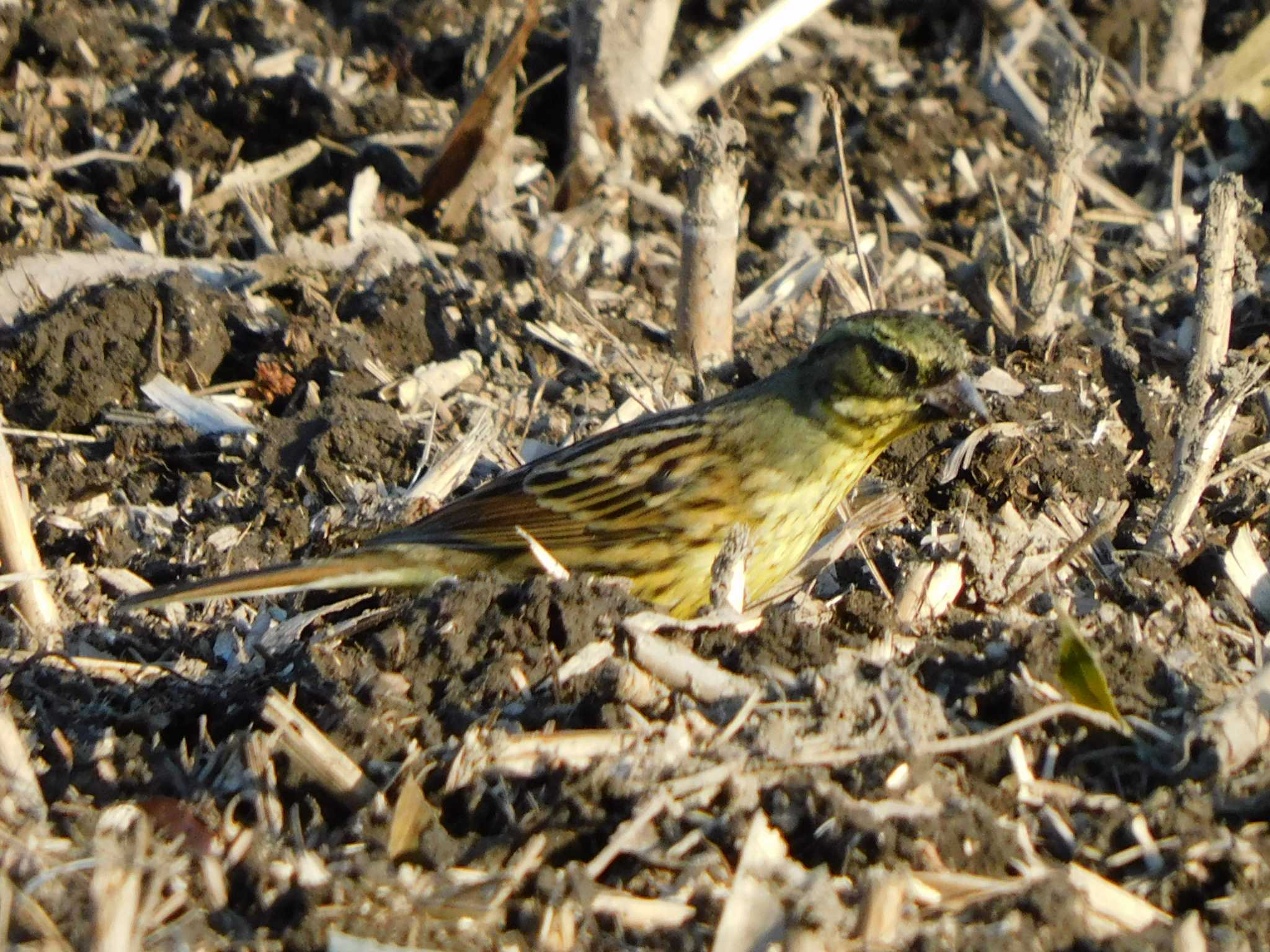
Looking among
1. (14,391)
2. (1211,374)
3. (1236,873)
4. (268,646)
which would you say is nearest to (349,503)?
(268,646)

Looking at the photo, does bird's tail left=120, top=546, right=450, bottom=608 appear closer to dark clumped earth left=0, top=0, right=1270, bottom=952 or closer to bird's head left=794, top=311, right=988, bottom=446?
dark clumped earth left=0, top=0, right=1270, bottom=952

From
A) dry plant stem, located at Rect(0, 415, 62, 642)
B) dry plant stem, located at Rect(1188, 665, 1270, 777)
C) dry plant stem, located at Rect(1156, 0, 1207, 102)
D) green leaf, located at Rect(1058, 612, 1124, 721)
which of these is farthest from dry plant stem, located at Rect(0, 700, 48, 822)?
dry plant stem, located at Rect(1156, 0, 1207, 102)

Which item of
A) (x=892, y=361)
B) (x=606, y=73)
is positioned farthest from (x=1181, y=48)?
(x=892, y=361)

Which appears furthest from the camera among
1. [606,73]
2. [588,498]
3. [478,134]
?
[606,73]

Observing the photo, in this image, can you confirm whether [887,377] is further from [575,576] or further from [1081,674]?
[1081,674]

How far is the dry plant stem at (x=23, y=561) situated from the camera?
4590 mm

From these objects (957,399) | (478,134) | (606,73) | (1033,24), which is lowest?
(957,399)

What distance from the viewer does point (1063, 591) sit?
198 inches

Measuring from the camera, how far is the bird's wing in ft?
17.2

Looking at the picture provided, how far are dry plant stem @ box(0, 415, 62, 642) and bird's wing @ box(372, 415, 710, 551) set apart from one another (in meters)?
1.03

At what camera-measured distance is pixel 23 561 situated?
4.70m

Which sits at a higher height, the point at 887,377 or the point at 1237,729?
the point at 887,377

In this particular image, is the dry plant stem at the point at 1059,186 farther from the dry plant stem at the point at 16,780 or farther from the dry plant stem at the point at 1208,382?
the dry plant stem at the point at 16,780

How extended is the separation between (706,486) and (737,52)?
297 centimetres
